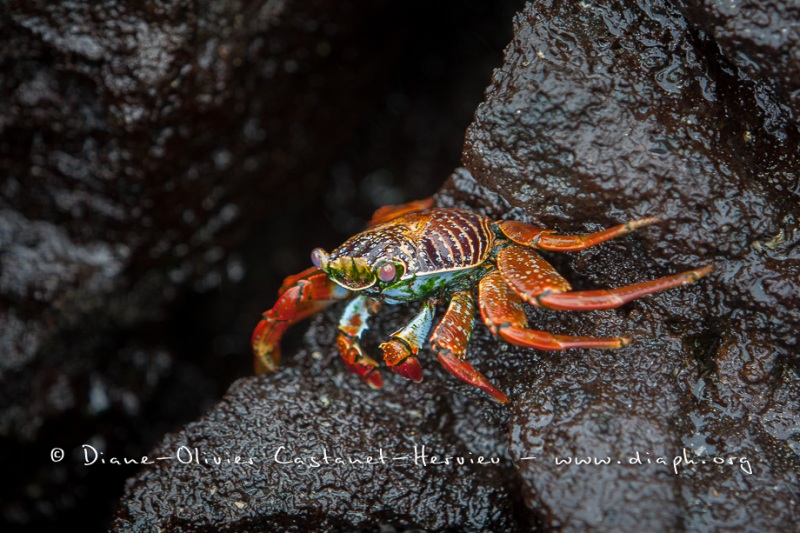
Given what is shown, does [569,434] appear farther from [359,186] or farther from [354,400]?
[359,186]

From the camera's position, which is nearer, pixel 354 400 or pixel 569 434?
pixel 569 434

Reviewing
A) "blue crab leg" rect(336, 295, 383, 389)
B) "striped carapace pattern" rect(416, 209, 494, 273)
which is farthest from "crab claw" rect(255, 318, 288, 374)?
"striped carapace pattern" rect(416, 209, 494, 273)

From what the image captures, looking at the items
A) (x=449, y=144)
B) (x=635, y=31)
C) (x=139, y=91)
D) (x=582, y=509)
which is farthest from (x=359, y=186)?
(x=582, y=509)

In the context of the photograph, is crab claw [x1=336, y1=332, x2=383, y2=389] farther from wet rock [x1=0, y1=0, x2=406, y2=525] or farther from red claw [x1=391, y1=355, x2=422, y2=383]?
wet rock [x1=0, y1=0, x2=406, y2=525]

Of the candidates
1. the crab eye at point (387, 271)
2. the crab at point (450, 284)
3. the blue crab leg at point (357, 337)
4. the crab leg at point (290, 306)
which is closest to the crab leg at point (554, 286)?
the crab at point (450, 284)

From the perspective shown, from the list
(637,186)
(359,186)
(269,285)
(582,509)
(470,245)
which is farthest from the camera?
(359,186)

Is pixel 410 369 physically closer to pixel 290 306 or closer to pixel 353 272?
pixel 353 272

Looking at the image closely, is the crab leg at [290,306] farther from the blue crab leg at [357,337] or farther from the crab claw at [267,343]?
the blue crab leg at [357,337]
